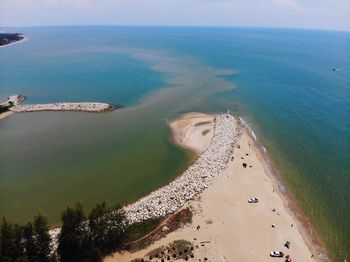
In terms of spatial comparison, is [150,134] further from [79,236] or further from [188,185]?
[79,236]

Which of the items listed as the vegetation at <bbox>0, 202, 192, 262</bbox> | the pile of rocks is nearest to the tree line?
the vegetation at <bbox>0, 202, 192, 262</bbox>

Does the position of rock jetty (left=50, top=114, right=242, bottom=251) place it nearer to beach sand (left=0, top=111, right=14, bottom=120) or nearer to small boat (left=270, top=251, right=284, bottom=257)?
small boat (left=270, top=251, right=284, bottom=257)

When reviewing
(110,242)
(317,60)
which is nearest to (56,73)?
(110,242)

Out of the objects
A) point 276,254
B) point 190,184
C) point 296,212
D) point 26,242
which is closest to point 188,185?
point 190,184

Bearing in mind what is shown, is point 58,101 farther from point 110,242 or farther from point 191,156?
point 110,242

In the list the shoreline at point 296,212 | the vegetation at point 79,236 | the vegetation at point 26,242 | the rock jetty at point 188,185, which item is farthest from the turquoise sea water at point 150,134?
the vegetation at point 26,242
